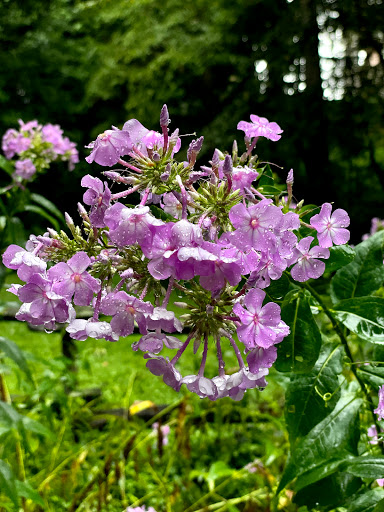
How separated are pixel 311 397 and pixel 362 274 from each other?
253mm

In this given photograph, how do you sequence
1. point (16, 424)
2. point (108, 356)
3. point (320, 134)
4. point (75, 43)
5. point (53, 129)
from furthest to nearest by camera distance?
point (75, 43), point (320, 134), point (108, 356), point (53, 129), point (16, 424)

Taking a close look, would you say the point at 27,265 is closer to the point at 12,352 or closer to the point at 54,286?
the point at 54,286

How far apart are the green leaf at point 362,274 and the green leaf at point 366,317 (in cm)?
12

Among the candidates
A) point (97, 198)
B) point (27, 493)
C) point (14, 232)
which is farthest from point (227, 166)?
point (14, 232)

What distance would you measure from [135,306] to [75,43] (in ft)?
23.2

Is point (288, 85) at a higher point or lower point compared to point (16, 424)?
higher

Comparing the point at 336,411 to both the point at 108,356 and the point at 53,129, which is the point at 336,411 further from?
the point at 108,356

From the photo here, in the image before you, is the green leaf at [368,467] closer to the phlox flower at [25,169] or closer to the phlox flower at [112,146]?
the phlox flower at [112,146]

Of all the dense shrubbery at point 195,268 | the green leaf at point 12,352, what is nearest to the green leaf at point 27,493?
the green leaf at point 12,352

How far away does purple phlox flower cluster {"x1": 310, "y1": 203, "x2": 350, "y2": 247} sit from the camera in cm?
61

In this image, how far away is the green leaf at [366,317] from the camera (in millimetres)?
737

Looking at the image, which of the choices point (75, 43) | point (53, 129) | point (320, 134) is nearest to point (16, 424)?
point (53, 129)

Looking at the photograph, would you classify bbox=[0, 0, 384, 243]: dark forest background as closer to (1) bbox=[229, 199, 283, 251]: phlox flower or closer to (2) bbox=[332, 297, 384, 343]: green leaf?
(2) bbox=[332, 297, 384, 343]: green leaf

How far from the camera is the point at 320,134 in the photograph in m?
4.38
